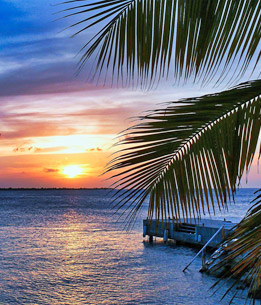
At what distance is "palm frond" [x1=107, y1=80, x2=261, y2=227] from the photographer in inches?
71.7

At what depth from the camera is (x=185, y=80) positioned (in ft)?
5.60

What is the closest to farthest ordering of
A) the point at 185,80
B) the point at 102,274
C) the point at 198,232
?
the point at 185,80 → the point at 102,274 → the point at 198,232

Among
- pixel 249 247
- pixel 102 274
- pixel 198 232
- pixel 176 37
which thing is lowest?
pixel 102 274

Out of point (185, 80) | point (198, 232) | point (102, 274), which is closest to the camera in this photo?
point (185, 80)

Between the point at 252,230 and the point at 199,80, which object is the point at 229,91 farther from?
the point at 252,230

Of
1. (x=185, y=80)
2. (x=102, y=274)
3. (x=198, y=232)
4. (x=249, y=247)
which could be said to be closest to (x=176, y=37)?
(x=185, y=80)

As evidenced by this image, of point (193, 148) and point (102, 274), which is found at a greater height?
point (193, 148)

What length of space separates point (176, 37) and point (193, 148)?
542 millimetres

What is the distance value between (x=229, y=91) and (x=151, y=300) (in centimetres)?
2291

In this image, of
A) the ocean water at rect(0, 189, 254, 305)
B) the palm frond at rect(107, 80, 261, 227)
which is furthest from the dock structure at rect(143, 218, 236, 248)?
the palm frond at rect(107, 80, 261, 227)

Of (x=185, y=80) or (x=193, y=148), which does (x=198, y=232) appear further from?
(x=185, y=80)

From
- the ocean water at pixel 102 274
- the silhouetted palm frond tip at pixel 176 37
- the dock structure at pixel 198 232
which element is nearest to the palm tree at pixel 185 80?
the silhouetted palm frond tip at pixel 176 37

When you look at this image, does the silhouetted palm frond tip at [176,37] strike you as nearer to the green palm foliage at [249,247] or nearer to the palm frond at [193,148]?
the palm frond at [193,148]

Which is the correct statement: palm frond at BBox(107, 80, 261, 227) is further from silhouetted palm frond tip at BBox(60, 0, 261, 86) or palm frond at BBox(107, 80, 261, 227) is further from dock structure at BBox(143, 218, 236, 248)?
dock structure at BBox(143, 218, 236, 248)
